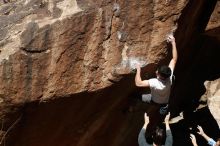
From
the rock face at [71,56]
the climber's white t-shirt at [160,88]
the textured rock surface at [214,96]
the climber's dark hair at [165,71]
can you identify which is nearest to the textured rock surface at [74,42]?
the rock face at [71,56]

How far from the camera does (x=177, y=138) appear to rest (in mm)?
12648

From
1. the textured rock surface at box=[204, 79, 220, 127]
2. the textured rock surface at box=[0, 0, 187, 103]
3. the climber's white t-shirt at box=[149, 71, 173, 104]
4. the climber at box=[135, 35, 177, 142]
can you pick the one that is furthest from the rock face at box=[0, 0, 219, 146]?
the textured rock surface at box=[204, 79, 220, 127]

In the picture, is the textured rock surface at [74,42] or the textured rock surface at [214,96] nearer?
the textured rock surface at [74,42]

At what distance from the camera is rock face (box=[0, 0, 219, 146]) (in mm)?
A: 8555

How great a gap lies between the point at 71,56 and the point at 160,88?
1729 mm

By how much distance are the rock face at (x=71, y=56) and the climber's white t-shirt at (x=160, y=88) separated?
52cm

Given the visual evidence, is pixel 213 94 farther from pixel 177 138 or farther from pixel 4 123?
pixel 4 123

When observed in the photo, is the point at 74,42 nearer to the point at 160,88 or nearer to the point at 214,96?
the point at 160,88

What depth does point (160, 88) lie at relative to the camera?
8.70 m

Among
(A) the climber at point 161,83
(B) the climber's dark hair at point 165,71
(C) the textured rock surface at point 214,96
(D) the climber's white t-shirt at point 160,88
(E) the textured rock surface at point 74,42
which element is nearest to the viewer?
(B) the climber's dark hair at point 165,71

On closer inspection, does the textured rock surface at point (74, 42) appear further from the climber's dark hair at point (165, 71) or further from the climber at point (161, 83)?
the climber's dark hair at point (165, 71)

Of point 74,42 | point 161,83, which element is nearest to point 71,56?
point 74,42

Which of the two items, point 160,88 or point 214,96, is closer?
point 160,88

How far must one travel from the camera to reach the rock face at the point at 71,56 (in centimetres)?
855
